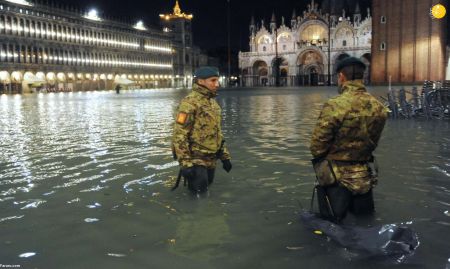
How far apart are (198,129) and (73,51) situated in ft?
327

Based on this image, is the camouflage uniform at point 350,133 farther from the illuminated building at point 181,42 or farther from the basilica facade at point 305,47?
the illuminated building at point 181,42

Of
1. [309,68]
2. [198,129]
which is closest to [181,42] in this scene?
[309,68]

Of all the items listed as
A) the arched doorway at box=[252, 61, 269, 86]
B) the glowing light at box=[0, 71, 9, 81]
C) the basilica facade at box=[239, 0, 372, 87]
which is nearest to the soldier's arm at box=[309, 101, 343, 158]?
the glowing light at box=[0, 71, 9, 81]

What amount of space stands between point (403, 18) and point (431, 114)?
40960mm

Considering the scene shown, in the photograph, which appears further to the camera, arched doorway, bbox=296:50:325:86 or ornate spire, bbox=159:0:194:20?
ornate spire, bbox=159:0:194:20

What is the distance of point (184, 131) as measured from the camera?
5.79 meters

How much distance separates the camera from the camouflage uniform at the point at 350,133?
4586 mm

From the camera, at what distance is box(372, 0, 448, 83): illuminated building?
171 ft

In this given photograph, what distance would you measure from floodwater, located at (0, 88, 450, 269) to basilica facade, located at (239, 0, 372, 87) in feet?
285

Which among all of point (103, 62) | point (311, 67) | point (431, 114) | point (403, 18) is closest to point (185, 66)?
point (103, 62)

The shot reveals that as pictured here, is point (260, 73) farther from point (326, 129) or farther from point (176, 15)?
point (326, 129)

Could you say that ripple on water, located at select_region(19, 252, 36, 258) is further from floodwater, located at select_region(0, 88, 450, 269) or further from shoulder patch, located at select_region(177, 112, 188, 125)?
shoulder patch, located at select_region(177, 112, 188, 125)

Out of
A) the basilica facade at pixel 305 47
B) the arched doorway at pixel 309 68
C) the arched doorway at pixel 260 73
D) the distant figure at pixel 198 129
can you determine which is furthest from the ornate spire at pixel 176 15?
the distant figure at pixel 198 129

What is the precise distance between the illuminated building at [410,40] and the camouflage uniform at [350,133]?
51881 millimetres
